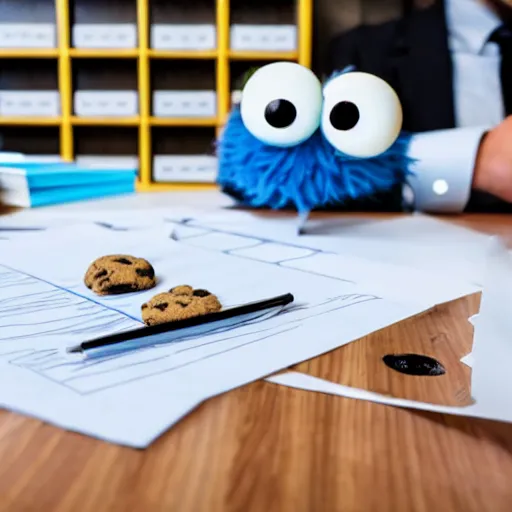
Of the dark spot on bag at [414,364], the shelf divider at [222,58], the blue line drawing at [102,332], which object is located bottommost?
the dark spot on bag at [414,364]

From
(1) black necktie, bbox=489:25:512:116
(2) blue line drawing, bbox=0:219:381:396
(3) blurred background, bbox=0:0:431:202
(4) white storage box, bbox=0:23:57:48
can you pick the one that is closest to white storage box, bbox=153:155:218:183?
(3) blurred background, bbox=0:0:431:202

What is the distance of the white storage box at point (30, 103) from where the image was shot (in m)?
1.75

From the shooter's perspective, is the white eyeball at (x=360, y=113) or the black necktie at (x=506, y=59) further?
the black necktie at (x=506, y=59)

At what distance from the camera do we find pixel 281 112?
1.98ft

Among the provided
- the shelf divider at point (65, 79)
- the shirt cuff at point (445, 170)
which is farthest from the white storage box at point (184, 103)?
the shirt cuff at point (445, 170)

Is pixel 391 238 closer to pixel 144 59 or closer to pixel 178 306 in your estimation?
pixel 178 306

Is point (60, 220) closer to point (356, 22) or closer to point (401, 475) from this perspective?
point (401, 475)

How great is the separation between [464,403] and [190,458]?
5.0 inches

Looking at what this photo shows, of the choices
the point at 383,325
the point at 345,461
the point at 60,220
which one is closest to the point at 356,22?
the point at 60,220

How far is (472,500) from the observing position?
0.21m

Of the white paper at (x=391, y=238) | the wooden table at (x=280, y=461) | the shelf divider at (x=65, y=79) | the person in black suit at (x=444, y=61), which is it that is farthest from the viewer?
the shelf divider at (x=65, y=79)

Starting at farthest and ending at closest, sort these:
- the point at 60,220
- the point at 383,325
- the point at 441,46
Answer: the point at 441,46 < the point at 60,220 < the point at 383,325

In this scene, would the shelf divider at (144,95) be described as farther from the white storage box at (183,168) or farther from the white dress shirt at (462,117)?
the white dress shirt at (462,117)

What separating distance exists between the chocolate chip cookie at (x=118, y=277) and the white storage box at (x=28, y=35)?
1.50 metres
